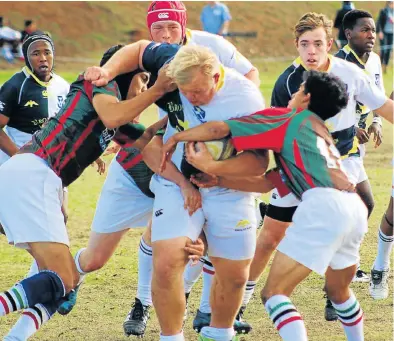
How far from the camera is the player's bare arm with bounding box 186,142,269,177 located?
18.9ft

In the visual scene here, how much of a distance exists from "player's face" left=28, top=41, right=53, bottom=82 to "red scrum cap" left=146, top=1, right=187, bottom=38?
157 cm

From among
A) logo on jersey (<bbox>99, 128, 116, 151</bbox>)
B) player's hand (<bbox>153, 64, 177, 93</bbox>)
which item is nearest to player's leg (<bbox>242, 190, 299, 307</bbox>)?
logo on jersey (<bbox>99, 128, 116, 151</bbox>)

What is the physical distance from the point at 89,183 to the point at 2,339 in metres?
6.76

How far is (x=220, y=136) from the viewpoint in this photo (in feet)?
18.9

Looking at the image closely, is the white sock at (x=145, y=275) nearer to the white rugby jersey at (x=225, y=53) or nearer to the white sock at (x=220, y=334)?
the white sock at (x=220, y=334)

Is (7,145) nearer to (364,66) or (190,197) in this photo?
(190,197)

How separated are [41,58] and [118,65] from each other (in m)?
2.87

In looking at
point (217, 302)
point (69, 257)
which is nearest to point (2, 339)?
point (69, 257)

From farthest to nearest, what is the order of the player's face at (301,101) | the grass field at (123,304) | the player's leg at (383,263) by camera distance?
the player's leg at (383,263) → the grass field at (123,304) → the player's face at (301,101)

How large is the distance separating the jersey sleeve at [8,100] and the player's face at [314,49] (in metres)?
2.84

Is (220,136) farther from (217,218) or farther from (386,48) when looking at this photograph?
(386,48)

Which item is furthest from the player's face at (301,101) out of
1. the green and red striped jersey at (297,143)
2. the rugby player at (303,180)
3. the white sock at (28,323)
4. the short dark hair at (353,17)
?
the short dark hair at (353,17)

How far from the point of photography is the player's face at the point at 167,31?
7.30m

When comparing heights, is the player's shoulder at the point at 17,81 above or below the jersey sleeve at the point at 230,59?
below
